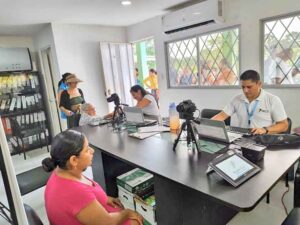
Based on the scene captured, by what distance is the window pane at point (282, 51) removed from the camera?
2744 millimetres

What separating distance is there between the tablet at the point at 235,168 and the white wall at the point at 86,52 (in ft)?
12.0

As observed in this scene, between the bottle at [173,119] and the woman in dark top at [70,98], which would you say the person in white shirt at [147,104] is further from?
the woman in dark top at [70,98]

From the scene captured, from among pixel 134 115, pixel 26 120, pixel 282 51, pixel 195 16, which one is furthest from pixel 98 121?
pixel 26 120

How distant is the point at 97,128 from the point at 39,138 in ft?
9.20

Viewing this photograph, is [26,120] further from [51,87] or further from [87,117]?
[87,117]

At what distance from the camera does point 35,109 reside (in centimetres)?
458

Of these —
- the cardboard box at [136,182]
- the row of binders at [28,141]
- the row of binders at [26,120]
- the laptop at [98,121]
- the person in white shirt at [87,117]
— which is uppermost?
the person in white shirt at [87,117]

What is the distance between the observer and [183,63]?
410cm

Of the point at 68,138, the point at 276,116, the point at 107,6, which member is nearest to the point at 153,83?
the point at 107,6

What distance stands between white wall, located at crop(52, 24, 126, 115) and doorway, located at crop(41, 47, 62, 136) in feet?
2.47

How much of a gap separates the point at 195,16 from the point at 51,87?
3263mm

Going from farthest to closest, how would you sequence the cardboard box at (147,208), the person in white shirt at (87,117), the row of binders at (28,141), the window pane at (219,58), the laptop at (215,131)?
the row of binders at (28,141) → the window pane at (219,58) → the person in white shirt at (87,117) → the cardboard box at (147,208) → the laptop at (215,131)

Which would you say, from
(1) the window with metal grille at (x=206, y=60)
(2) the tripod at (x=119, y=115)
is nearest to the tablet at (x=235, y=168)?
(2) the tripod at (x=119, y=115)

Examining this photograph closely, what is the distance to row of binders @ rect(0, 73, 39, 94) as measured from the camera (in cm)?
419
